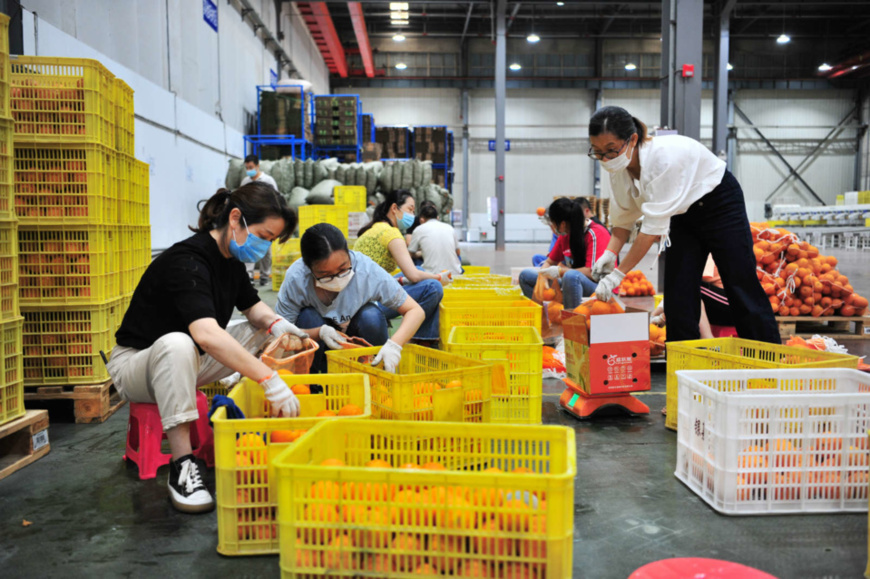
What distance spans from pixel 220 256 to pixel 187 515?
96 centimetres

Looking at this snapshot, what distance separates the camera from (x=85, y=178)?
10.6 ft

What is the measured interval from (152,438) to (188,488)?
43 cm

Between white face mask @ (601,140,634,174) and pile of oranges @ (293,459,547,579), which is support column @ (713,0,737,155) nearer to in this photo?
white face mask @ (601,140,634,174)

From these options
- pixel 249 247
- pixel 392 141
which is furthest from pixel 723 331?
pixel 392 141

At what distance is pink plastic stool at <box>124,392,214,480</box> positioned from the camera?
2.53 meters

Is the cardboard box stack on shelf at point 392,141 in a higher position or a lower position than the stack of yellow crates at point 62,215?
higher

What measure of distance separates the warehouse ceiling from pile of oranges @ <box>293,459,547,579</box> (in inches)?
854

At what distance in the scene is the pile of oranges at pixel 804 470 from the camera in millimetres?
2125

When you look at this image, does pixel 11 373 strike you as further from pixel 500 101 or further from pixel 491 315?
pixel 500 101

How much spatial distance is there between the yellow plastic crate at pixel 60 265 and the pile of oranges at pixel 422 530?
7.78 feet

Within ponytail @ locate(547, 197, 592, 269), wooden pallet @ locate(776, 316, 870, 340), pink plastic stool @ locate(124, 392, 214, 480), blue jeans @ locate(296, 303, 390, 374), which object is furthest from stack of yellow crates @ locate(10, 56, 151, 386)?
wooden pallet @ locate(776, 316, 870, 340)

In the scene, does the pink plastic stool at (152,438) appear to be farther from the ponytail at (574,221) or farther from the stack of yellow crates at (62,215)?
the ponytail at (574,221)

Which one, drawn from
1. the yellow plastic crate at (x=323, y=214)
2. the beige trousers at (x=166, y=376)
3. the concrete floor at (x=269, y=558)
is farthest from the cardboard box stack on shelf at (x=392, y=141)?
the beige trousers at (x=166, y=376)

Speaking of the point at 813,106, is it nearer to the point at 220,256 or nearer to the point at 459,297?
the point at 459,297
